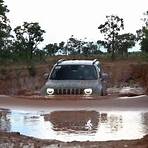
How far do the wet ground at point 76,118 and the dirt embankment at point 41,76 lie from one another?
20912mm

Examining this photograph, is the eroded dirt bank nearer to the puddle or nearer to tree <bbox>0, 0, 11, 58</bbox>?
the puddle

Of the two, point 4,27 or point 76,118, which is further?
point 4,27

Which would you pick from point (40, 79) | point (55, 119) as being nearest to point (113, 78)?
point (40, 79)

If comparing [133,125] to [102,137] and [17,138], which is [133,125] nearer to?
[102,137]

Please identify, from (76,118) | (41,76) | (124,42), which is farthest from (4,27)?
(76,118)

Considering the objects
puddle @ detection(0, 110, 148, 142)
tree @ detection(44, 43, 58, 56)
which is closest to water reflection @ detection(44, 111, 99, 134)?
puddle @ detection(0, 110, 148, 142)

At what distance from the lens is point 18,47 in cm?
4341

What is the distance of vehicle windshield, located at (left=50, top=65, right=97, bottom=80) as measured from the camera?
15037 millimetres

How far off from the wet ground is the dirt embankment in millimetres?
20912

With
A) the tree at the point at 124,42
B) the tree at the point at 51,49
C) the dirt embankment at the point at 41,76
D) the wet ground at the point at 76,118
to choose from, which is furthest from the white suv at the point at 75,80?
the tree at the point at 51,49

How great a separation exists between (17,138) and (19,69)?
30.4m

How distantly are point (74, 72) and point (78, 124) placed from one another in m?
5.37

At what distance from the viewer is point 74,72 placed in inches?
603

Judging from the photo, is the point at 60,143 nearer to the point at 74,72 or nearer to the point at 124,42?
the point at 74,72
